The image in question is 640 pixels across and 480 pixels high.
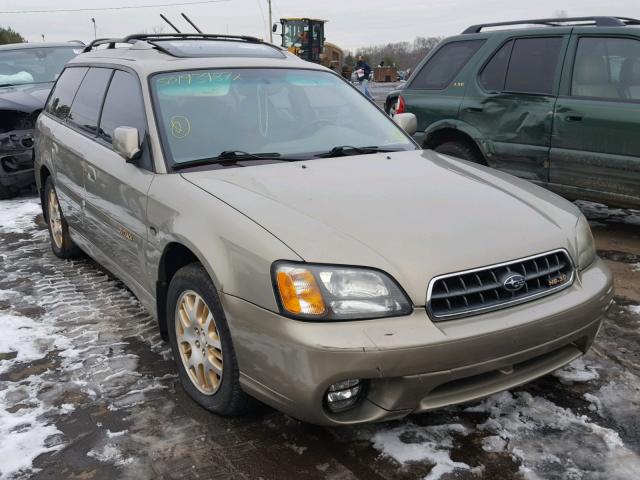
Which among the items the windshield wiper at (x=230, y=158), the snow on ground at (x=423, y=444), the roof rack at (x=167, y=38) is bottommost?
the snow on ground at (x=423, y=444)

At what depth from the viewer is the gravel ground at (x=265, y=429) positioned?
249 cm

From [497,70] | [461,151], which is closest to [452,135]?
[461,151]

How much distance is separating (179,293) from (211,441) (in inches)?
26.9

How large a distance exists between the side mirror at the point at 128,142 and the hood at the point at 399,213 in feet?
1.31

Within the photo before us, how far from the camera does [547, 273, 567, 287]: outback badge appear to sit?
2605 mm

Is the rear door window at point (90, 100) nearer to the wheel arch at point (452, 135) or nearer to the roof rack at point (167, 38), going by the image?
the roof rack at point (167, 38)

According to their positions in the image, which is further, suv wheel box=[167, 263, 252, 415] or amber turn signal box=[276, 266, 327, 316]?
suv wheel box=[167, 263, 252, 415]

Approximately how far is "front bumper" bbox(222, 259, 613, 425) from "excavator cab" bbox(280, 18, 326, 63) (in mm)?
32491

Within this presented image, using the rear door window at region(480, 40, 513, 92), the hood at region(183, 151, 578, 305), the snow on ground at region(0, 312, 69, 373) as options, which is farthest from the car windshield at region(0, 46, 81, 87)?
the hood at region(183, 151, 578, 305)

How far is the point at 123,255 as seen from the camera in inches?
143

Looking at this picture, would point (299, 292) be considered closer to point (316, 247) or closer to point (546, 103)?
point (316, 247)

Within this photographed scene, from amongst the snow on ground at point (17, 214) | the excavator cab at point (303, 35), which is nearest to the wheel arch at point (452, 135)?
the snow on ground at point (17, 214)

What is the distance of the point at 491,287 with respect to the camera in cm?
241

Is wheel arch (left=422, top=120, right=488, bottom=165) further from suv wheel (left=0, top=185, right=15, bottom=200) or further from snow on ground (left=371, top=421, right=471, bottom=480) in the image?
suv wheel (left=0, top=185, right=15, bottom=200)
